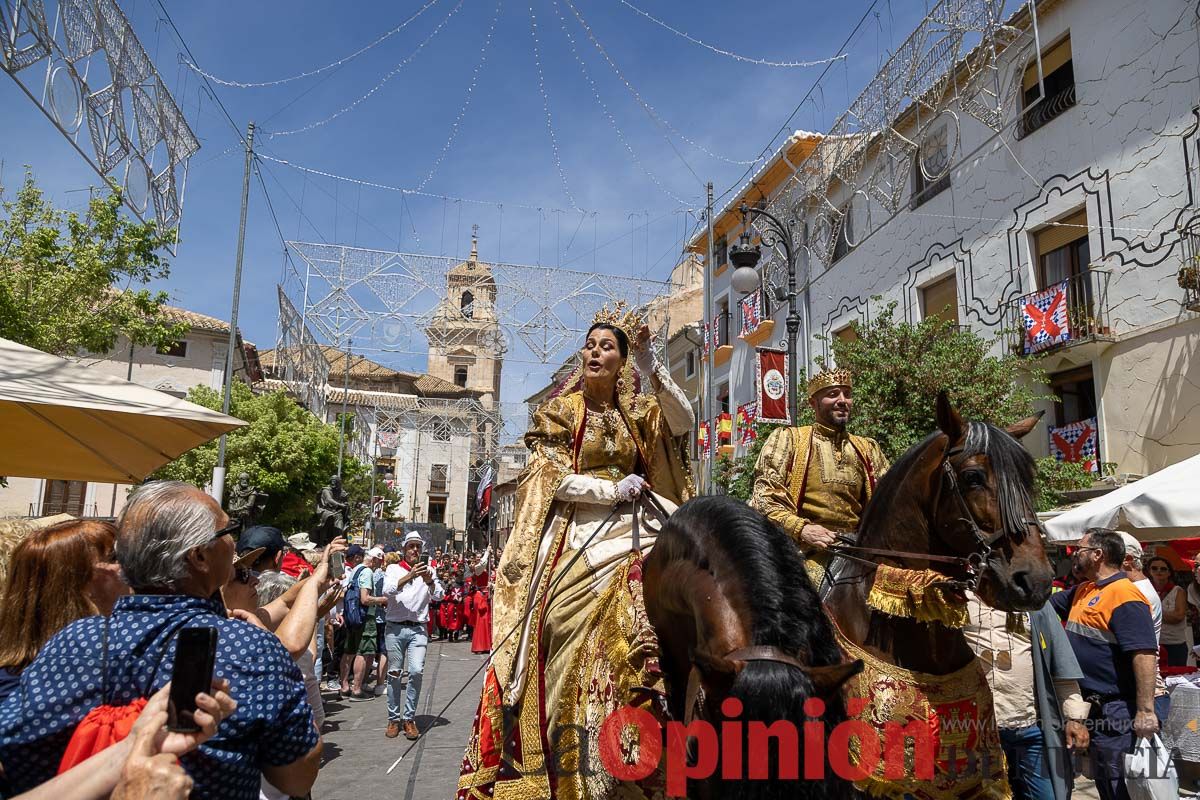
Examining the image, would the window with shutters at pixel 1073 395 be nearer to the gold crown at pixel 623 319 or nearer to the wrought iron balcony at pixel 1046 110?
the wrought iron balcony at pixel 1046 110

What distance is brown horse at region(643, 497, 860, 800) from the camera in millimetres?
2023

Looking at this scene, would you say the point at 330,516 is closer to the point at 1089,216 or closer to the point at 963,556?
the point at 963,556

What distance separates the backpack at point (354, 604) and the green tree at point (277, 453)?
2027 cm

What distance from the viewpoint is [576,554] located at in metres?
3.87

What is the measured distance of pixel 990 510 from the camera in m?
3.36

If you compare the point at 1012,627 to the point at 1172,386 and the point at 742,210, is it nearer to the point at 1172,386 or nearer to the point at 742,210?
the point at 742,210

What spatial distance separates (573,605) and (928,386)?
41.5 feet

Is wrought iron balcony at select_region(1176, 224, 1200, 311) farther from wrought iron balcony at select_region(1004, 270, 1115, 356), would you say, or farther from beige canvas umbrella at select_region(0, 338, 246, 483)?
beige canvas umbrella at select_region(0, 338, 246, 483)

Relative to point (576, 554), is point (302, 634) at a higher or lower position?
lower

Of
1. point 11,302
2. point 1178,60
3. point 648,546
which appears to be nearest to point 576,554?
point 648,546

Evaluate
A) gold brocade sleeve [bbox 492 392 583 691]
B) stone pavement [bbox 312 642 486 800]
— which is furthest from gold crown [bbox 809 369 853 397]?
stone pavement [bbox 312 642 486 800]

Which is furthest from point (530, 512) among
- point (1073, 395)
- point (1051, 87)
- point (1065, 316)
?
point (1051, 87)

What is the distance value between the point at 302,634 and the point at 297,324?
24.3 metres

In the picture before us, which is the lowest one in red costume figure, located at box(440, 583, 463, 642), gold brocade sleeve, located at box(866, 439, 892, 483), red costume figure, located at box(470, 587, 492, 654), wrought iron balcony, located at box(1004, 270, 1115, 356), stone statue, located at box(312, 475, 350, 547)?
red costume figure, located at box(440, 583, 463, 642)
